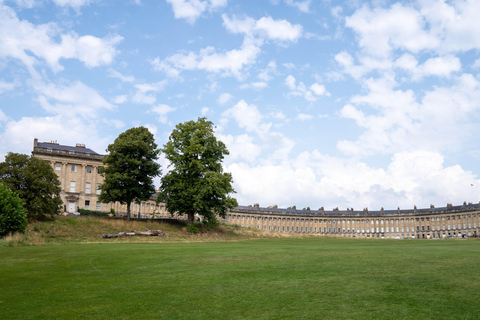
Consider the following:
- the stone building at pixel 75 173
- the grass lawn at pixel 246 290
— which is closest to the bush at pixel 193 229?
the stone building at pixel 75 173

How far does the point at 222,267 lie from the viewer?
14836mm

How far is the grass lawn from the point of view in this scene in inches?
326

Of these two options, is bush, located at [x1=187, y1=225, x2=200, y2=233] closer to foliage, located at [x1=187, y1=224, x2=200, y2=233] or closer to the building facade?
foliage, located at [x1=187, y1=224, x2=200, y2=233]

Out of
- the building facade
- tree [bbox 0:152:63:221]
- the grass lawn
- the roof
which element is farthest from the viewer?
the building facade

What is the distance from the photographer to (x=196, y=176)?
181 feet

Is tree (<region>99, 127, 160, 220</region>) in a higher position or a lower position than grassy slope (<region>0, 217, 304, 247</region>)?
higher

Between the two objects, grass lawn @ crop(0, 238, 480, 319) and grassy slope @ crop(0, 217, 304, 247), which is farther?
grassy slope @ crop(0, 217, 304, 247)

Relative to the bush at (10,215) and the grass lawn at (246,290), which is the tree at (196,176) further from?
the grass lawn at (246,290)

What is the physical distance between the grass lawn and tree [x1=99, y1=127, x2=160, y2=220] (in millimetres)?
38174

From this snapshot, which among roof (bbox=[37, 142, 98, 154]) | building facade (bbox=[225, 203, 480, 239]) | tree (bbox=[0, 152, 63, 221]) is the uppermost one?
roof (bbox=[37, 142, 98, 154])

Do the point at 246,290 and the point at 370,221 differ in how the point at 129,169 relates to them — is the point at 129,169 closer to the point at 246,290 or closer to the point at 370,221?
the point at 246,290

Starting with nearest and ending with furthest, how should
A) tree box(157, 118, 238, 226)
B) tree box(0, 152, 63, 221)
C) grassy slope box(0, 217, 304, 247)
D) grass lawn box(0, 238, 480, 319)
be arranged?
grass lawn box(0, 238, 480, 319)
grassy slope box(0, 217, 304, 247)
tree box(0, 152, 63, 221)
tree box(157, 118, 238, 226)

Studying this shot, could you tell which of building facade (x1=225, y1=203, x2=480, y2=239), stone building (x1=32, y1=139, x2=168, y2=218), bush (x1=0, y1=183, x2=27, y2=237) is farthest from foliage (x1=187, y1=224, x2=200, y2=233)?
building facade (x1=225, y1=203, x2=480, y2=239)

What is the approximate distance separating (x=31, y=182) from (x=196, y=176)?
2056 cm
